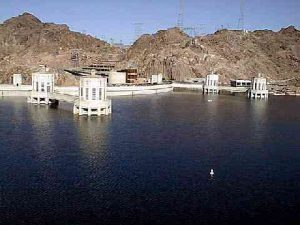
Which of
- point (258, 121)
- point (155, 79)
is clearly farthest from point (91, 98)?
point (155, 79)

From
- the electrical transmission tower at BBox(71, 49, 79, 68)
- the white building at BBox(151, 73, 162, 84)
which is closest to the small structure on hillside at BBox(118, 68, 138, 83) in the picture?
the white building at BBox(151, 73, 162, 84)

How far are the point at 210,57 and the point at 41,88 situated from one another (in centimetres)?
9539

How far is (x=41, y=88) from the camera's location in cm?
9500

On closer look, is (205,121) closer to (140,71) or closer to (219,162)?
(219,162)

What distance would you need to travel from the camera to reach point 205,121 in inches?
3100

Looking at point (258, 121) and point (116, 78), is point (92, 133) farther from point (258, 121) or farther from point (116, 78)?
point (116, 78)

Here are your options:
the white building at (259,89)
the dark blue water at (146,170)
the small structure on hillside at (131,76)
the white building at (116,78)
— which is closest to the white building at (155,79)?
the small structure on hillside at (131,76)

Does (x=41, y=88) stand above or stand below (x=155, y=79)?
below

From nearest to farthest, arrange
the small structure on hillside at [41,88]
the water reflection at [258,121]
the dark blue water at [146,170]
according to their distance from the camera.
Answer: the dark blue water at [146,170] → the water reflection at [258,121] → the small structure on hillside at [41,88]

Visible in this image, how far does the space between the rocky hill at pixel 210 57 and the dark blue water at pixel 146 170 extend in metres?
90.7

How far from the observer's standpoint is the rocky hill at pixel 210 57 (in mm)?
168500

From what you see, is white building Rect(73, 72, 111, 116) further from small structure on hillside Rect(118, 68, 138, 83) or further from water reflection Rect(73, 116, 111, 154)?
small structure on hillside Rect(118, 68, 138, 83)

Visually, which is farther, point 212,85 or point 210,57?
point 210,57

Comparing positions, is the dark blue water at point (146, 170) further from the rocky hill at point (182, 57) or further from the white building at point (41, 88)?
the rocky hill at point (182, 57)
